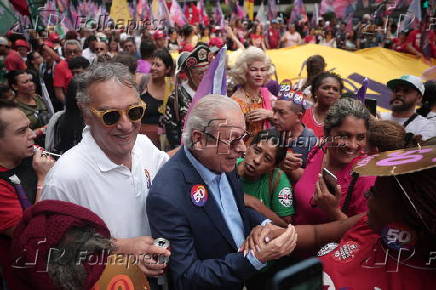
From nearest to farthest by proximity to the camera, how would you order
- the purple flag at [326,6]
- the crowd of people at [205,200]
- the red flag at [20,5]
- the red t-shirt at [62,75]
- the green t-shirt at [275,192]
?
1. the crowd of people at [205,200]
2. the green t-shirt at [275,192]
3. the red t-shirt at [62,75]
4. the red flag at [20,5]
5. the purple flag at [326,6]

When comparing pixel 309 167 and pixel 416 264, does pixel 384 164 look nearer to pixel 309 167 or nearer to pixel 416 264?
pixel 416 264

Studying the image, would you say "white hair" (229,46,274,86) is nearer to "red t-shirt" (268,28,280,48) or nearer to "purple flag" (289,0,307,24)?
"red t-shirt" (268,28,280,48)

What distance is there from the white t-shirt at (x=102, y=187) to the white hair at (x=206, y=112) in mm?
357

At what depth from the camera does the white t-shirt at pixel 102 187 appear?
1.83 metres

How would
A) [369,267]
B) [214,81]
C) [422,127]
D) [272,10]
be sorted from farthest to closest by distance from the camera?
[272,10]
[422,127]
[214,81]
[369,267]

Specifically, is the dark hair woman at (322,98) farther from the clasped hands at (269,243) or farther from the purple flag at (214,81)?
the clasped hands at (269,243)

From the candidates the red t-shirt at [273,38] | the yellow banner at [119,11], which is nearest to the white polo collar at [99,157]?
the yellow banner at [119,11]

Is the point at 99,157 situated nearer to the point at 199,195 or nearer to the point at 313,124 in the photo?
the point at 199,195

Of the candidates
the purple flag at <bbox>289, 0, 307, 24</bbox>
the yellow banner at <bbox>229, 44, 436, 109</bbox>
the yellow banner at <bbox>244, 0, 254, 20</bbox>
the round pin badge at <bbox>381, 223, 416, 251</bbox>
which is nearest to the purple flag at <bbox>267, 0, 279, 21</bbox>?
the purple flag at <bbox>289, 0, 307, 24</bbox>

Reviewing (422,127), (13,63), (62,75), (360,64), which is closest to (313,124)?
(422,127)

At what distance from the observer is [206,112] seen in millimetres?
1931

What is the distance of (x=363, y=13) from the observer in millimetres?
12406

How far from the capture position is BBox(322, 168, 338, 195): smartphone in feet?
7.17

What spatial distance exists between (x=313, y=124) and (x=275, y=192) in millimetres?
1779
